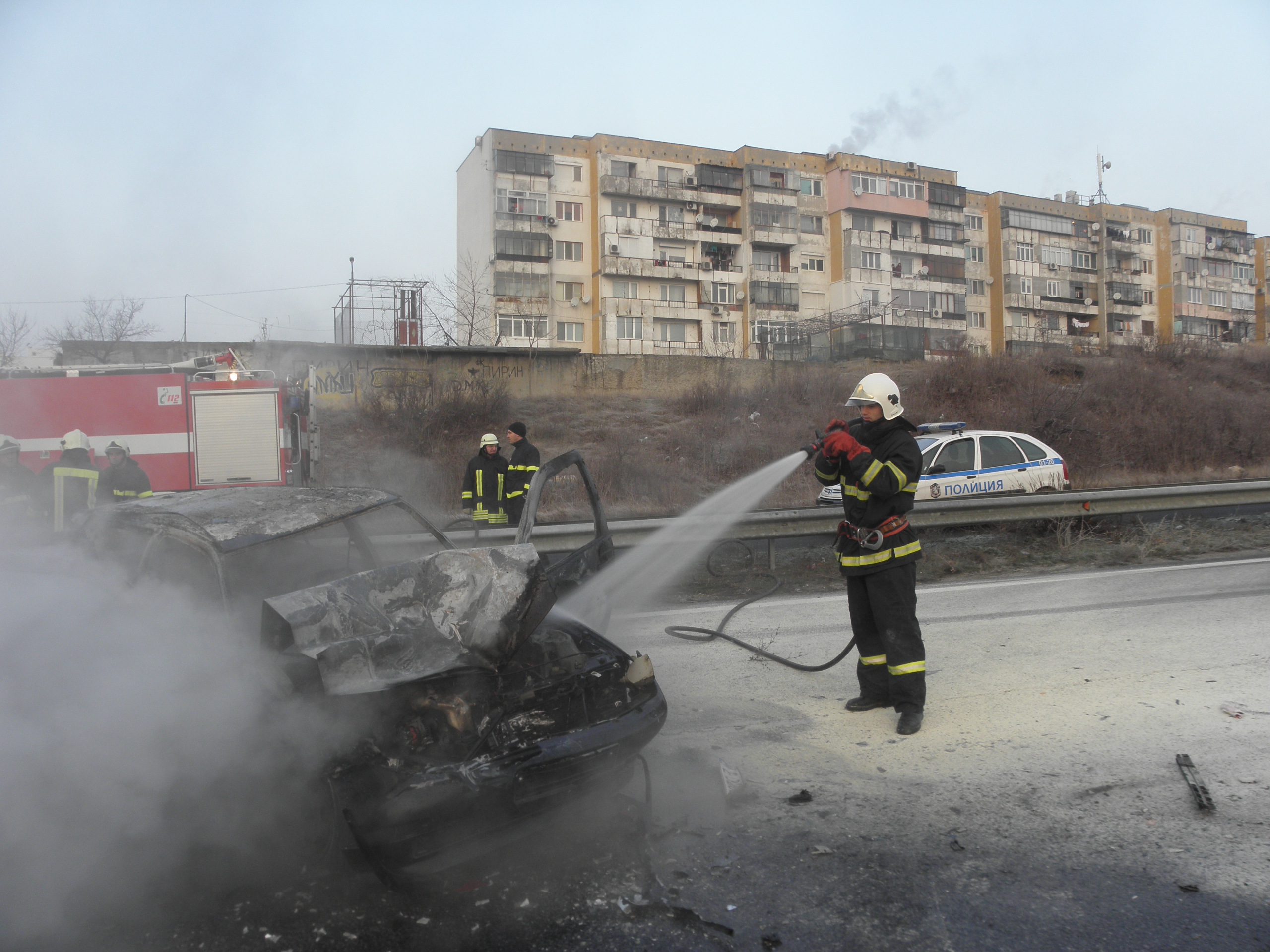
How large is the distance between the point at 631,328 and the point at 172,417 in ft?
121

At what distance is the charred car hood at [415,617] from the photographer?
109 inches

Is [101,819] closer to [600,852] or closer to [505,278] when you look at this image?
[600,852]

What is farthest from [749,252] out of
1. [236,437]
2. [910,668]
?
[910,668]

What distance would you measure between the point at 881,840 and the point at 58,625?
299cm

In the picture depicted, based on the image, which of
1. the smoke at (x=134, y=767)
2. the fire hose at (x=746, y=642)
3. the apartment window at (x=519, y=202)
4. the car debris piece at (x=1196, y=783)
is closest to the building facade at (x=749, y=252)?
the apartment window at (x=519, y=202)

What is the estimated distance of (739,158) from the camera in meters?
50.6

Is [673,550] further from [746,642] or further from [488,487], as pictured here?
[746,642]

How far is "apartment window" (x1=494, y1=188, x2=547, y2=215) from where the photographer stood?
1811 inches

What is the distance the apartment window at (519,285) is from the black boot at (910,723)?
44.4 meters

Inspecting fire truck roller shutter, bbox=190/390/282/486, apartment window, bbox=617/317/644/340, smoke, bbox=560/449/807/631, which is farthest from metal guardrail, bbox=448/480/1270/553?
apartment window, bbox=617/317/644/340

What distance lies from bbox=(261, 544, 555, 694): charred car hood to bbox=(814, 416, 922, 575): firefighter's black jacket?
5.75ft

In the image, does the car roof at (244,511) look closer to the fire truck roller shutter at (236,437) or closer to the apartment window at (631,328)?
the fire truck roller shutter at (236,437)

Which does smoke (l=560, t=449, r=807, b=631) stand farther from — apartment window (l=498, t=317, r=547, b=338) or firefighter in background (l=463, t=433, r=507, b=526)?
apartment window (l=498, t=317, r=547, b=338)

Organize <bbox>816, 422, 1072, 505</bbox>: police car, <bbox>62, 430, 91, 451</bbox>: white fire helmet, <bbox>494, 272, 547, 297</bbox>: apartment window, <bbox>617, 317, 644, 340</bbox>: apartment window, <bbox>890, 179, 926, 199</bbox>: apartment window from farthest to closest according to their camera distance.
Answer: <bbox>890, 179, 926, 199</bbox>: apartment window, <bbox>617, 317, 644, 340</bbox>: apartment window, <bbox>494, 272, 547, 297</bbox>: apartment window, <bbox>816, 422, 1072, 505</bbox>: police car, <bbox>62, 430, 91, 451</bbox>: white fire helmet
